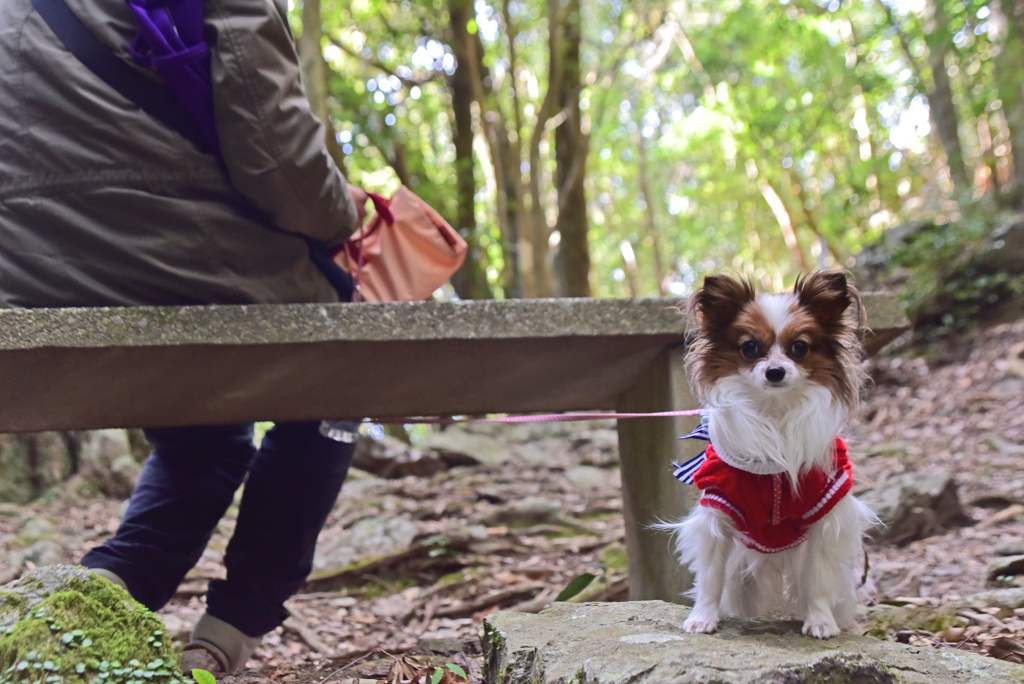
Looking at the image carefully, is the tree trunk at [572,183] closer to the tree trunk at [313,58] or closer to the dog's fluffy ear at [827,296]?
the tree trunk at [313,58]

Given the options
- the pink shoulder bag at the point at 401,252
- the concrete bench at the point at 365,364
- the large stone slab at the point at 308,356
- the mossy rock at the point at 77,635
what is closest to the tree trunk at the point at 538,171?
the pink shoulder bag at the point at 401,252

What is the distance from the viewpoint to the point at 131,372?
2.28 metres

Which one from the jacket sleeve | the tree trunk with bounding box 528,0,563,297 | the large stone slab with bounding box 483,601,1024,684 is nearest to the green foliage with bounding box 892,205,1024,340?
the tree trunk with bounding box 528,0,563,297

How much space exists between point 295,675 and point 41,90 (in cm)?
185

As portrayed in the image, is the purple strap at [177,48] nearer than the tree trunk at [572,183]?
Yes

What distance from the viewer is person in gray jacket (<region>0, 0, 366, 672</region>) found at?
2.12 metres

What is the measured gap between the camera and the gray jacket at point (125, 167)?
2.12m

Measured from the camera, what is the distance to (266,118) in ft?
7.22

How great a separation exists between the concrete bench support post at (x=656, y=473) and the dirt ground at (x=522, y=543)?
19.4 inches

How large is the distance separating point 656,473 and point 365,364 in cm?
116

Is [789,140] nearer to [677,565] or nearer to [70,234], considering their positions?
[677,565]

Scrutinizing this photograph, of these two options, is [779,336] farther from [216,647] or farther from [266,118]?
[216,647]

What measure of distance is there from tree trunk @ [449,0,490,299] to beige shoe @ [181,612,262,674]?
6.92 metres

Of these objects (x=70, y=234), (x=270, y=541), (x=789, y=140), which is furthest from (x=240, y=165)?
(x=789, y=140)
